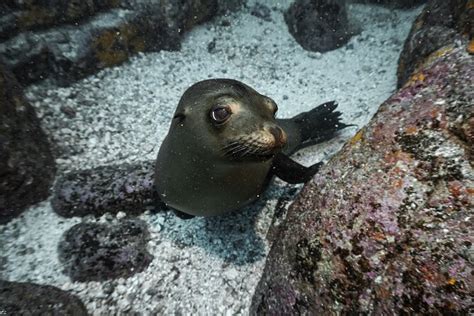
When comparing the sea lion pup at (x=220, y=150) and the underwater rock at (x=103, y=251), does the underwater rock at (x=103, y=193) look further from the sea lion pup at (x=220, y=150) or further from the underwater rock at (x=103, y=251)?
the sea lion pup at (x=220, y=150)

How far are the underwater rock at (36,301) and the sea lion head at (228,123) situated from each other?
1293mm

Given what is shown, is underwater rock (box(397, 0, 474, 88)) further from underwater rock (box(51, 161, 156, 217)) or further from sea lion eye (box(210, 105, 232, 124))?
underwater rock (box(51, 161, 156, 217))

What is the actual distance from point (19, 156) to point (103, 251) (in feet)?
3.72

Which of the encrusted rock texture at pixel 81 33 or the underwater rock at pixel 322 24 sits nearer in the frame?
the encrusted rock texture at pixel 81 33

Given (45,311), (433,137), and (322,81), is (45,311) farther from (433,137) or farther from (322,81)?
(322,81)

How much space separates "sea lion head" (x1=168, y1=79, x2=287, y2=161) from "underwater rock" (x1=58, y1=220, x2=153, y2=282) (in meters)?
1.07

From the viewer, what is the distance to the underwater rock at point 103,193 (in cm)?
302

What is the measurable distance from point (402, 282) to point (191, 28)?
515cm

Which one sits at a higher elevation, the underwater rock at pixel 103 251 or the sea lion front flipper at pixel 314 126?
the sea lion front flipper at pixel 314 126

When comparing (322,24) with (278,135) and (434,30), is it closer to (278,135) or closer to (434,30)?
(434,30)

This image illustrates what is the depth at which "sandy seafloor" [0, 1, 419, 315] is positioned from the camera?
257cm

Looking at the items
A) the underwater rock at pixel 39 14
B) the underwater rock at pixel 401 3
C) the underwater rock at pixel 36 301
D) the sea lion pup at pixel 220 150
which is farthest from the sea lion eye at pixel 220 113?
the underwater rock at pixel 401 3

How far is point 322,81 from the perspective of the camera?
189 inches

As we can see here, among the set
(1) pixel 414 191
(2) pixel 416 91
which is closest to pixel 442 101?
(2) pixel 416 91
